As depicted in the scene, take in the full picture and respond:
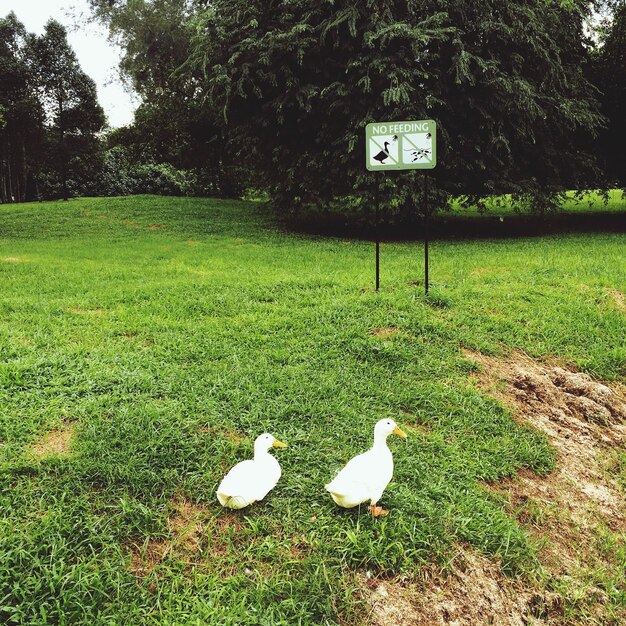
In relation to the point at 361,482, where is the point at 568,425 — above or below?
below

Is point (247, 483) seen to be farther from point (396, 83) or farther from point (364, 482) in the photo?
point (396, 83)

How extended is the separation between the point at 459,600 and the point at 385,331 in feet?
9.75

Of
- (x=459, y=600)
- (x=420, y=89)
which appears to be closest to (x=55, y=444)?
(x=459, y=600)

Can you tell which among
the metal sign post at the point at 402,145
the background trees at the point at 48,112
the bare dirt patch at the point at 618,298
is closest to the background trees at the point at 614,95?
the bare dirt patch at the point at 618,298

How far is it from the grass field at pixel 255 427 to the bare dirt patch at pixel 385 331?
0.03 m

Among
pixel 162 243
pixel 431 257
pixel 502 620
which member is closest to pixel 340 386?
pixel 502 620

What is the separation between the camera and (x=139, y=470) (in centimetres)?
293

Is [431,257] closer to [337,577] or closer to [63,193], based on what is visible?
[337,577]

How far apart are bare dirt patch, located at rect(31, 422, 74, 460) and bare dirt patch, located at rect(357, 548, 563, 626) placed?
5.93 feet

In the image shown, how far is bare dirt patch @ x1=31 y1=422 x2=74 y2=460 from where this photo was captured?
301 cm

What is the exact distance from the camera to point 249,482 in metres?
2.64

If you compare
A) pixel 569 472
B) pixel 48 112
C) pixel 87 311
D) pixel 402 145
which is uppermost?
pixel 48 112

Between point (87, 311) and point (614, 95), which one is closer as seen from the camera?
point (87, 311)

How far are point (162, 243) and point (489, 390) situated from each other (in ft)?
26.4
